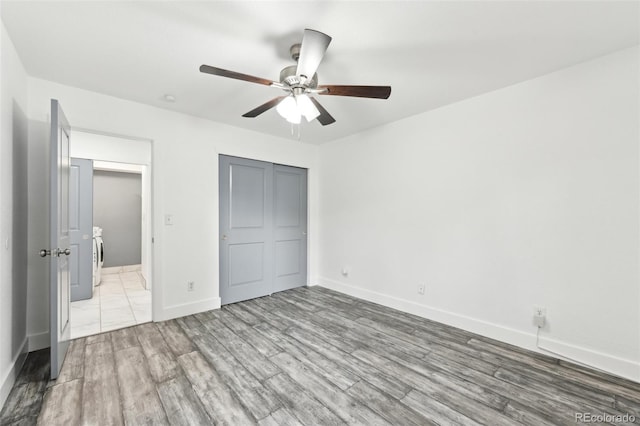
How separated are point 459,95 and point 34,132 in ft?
13.5

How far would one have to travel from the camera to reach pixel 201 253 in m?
3.43

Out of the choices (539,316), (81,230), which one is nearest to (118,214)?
(81,230)

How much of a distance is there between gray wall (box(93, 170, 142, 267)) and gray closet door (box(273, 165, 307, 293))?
3.91m

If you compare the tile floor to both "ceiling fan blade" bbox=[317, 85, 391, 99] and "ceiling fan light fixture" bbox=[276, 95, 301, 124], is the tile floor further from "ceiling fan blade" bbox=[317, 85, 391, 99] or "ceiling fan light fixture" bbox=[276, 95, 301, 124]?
"ceiling fan blade" bbox=[317, 85, 391, 99]

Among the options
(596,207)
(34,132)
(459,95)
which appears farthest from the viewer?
(459,95)

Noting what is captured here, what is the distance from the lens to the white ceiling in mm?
1638

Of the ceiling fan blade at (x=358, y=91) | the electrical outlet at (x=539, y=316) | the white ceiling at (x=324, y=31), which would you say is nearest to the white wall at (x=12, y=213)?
the white ceiling at (x=324, y=31)

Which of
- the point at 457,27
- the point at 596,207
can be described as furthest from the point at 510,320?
the point at 457,27

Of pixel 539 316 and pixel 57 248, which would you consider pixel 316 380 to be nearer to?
pixel 539 316

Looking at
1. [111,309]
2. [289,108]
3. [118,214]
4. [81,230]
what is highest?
[289,108]

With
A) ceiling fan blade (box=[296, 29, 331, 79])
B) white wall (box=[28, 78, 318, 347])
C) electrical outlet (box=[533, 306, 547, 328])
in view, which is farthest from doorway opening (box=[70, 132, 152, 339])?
electrical outlet (box=[533, 306, 547, 328])

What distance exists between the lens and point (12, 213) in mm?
2043

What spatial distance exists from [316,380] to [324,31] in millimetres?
2516

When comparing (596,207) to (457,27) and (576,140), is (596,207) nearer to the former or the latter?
(576,140)
